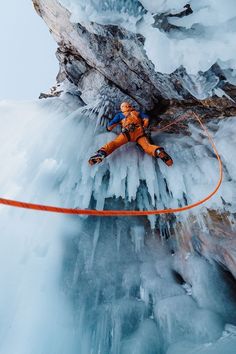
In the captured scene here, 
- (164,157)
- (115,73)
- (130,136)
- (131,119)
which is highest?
(115,73)

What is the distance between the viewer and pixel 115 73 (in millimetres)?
5410

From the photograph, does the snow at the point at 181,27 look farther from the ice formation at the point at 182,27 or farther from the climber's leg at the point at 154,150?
the climber's leg at the point at 154,150

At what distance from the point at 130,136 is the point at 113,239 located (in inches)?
81.4

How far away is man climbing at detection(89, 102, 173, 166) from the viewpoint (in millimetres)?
4535

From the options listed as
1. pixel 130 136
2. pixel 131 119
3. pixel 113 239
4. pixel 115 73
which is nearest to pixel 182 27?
pixel 131 119

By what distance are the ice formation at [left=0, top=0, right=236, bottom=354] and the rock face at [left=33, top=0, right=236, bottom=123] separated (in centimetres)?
23

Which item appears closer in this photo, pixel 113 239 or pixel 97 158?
pixel 97 158

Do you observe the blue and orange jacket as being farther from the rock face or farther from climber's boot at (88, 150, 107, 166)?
climber's boot at (88, 150, 107, 166)

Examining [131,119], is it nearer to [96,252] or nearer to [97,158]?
[97,158]

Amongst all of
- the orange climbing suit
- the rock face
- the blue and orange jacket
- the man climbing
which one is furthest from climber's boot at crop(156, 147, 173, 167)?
the rock face

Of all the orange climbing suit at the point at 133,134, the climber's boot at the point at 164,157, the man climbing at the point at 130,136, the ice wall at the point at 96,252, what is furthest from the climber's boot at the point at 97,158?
the climber's boot at the point at 164,157

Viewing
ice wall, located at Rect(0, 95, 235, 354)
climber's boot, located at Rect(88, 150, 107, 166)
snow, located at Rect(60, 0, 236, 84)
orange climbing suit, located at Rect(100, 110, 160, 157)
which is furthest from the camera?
orange climbing suit, located at Rect(100, 110, 160, 157)

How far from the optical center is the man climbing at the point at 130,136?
4.54 m

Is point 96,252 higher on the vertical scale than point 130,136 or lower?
lower
